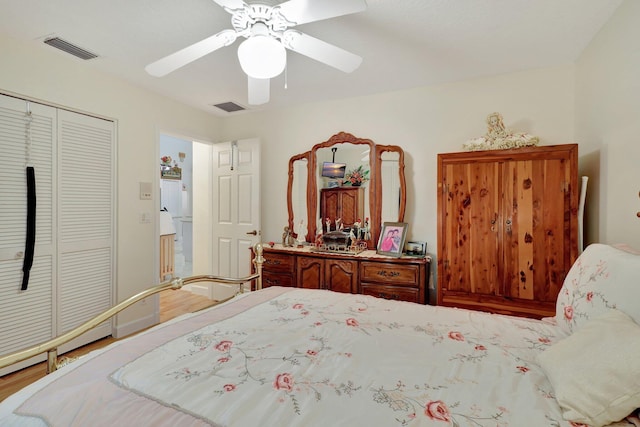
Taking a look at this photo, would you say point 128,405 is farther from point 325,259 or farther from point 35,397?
point 325,259

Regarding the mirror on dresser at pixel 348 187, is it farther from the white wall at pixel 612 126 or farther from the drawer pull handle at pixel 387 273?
the white wall at pixel 612 126

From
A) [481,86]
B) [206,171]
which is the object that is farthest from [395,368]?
[206,171]

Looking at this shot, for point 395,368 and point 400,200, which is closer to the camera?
point 395,368

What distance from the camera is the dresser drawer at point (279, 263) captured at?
3.30 m

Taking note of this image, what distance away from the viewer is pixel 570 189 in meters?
2.24

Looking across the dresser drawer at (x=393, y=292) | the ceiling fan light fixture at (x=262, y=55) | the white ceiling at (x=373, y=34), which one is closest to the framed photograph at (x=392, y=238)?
the dresser drawer at (x=393, y=292)

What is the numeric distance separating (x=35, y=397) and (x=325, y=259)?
2398 millimetres

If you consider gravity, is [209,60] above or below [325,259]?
above

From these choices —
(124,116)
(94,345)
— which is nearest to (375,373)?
(94,345)

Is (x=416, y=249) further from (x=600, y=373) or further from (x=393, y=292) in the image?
(x=600, y=373)

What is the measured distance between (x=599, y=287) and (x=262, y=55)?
173 centimetres

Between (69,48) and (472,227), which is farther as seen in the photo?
(472,227)

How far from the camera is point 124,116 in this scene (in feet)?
10.0

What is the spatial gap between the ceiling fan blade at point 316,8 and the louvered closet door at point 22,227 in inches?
89.9
